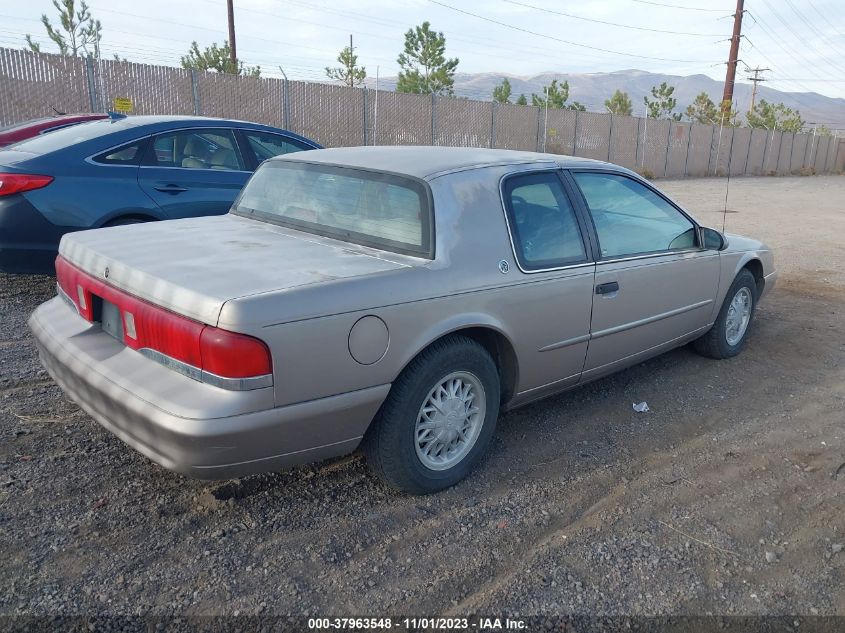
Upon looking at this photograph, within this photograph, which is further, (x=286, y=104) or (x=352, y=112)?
(x=352, y=112)

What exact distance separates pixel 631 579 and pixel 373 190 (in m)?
2.15

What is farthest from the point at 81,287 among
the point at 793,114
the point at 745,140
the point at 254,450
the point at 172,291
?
the point at 793,114

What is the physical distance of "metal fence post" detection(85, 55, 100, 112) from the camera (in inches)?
606

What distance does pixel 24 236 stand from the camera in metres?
5.30

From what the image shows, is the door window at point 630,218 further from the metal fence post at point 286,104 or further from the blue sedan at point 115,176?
→ the metal fence post at point 286,104

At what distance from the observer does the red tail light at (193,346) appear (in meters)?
2.47

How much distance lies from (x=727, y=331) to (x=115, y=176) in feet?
16.5

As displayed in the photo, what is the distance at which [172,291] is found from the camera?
2.64 meters

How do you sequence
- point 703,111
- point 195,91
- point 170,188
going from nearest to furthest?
1. point 170,188
2. point 195,91
3. point 703,111

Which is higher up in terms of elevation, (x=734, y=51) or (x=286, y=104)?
(x=734, y=51)

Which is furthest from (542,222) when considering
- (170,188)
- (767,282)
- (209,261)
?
(170,188)

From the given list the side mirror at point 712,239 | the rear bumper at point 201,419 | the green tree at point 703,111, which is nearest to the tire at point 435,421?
the rear bumper at point 201,419

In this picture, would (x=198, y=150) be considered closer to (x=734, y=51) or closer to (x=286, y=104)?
(x=286, y=104)

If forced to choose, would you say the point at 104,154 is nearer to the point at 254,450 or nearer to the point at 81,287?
the point at 81,287
